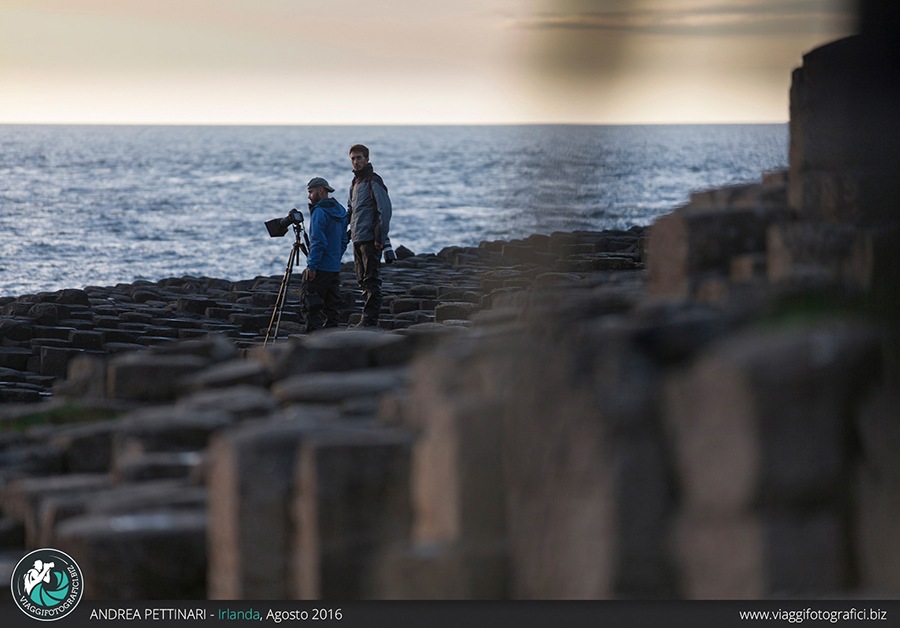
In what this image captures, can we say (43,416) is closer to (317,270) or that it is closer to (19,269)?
(317,270)

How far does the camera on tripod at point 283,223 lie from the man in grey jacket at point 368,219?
0.47 m

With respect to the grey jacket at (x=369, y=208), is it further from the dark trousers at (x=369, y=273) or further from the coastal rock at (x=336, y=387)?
the coastal rock at (x=336, y=387)

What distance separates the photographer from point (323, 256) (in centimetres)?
815

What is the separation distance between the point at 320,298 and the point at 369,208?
2.84ft

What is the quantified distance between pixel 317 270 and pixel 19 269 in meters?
17.2

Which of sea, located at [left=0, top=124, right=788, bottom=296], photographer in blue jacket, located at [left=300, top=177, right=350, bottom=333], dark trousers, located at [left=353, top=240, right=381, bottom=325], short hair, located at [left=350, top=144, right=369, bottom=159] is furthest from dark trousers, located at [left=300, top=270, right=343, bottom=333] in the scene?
sea, located at [left=0, top=124, right=788, bottom=296]

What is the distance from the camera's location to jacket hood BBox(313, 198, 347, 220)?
26.1 feet

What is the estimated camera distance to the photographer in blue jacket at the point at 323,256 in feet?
26.1

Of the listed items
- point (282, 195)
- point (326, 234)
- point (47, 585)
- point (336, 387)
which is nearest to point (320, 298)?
point (326, 234)

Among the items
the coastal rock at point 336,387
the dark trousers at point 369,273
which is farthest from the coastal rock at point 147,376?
the dark trousers at point 369,273

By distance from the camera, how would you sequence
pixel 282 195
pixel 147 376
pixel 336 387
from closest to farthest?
pixel 336 387
pixel 147 376
pixel 282 195

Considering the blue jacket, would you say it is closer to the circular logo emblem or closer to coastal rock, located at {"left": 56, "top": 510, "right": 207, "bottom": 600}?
coastal rock, located at {"left": 56, "top": 510, "right": 207, "bottom": 600}

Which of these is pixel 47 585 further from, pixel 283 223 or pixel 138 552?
pixel 283 223

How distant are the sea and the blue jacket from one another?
5.26 ft
